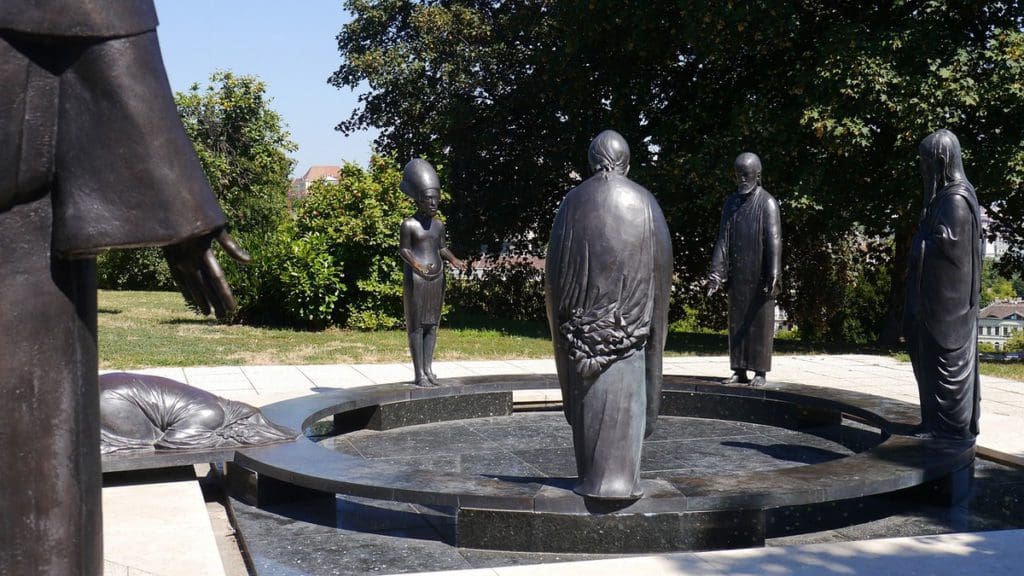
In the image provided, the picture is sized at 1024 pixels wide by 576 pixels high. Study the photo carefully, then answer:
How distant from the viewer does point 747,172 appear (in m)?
8.72

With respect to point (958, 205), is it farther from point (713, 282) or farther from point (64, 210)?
point (64, 210)

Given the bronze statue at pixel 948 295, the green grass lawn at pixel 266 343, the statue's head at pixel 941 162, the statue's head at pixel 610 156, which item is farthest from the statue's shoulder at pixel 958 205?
the green grass lawn at pixel 266 343

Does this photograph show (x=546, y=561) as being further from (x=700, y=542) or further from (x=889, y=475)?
(x=889, y=475)

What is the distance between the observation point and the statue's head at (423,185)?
8484 mm

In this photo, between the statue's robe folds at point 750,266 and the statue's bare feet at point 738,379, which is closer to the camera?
the statue's robe folds at point 750,266

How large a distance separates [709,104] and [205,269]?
659 inches

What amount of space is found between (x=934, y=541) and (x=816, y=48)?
12.1 m

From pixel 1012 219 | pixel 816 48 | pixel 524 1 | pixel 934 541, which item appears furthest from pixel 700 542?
pixel 524 1

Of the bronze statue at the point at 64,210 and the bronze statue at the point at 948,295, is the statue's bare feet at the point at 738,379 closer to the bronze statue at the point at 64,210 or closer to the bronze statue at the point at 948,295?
the bronze statue at the point at 948,295

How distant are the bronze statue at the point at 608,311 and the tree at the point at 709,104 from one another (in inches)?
148

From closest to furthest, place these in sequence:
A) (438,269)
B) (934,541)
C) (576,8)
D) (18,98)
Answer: (18,98) < (934,541) < (438,269) < (576,8)

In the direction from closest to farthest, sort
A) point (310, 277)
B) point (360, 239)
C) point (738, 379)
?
point (738, 379)
point (310, 277)
point (360, 239)

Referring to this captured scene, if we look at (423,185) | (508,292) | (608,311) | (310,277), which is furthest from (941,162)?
(508,292)

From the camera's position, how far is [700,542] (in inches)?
190
